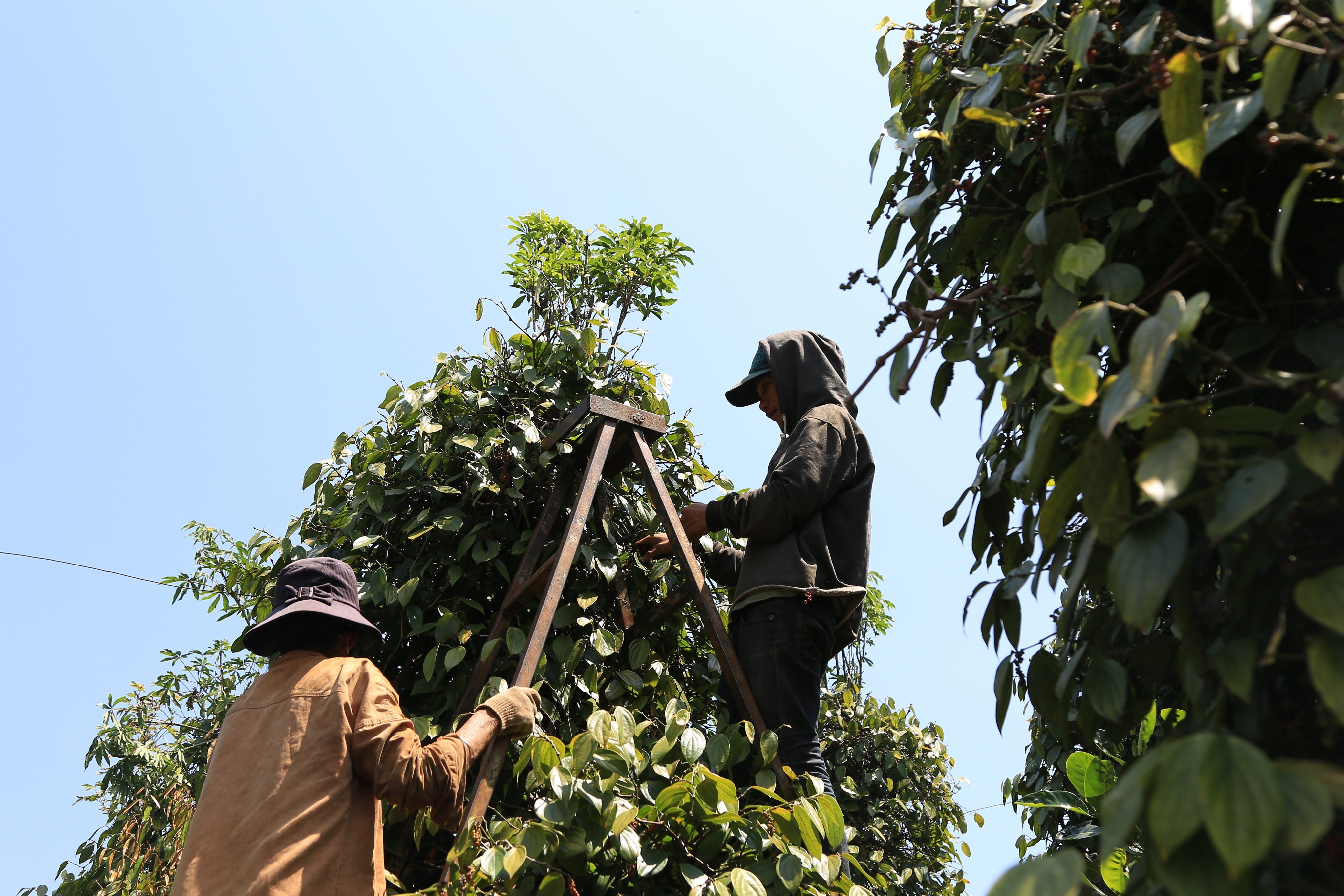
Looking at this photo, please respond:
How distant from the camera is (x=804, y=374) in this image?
2.97m

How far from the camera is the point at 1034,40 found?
4.82ft

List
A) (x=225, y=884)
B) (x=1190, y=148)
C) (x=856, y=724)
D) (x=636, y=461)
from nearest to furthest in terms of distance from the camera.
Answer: (x=1190, y=148)
(x=225, y=884)
(x=636, y=461)
(x=856, y=724)

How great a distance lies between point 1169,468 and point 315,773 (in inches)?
70.9

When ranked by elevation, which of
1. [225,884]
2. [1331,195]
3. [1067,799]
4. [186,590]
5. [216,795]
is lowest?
[225,884]

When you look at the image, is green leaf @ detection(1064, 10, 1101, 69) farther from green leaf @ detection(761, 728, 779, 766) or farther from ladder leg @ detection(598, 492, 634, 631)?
ladder leg @ detection(598, 492, 634, 631)

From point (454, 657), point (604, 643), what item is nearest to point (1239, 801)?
point (604, 643)

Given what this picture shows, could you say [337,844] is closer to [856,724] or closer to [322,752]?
[322,752]

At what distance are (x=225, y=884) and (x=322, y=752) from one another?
299 mm

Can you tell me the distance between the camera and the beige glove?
2219 millimetres

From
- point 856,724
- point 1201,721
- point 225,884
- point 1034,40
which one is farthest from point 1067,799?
point 856,724

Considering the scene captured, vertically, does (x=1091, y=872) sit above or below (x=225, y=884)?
above

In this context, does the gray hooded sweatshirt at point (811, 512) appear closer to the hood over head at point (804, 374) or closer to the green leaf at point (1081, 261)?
the hood over head at point (804, 374)

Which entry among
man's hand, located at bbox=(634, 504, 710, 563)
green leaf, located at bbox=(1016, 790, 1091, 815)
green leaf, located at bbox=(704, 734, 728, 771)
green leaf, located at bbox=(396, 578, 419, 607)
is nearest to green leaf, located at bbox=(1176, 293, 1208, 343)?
green leaf, located at bbox=(1016, 790, 1091, 815)

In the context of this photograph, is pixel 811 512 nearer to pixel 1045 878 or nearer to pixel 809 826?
pixel 809 826
